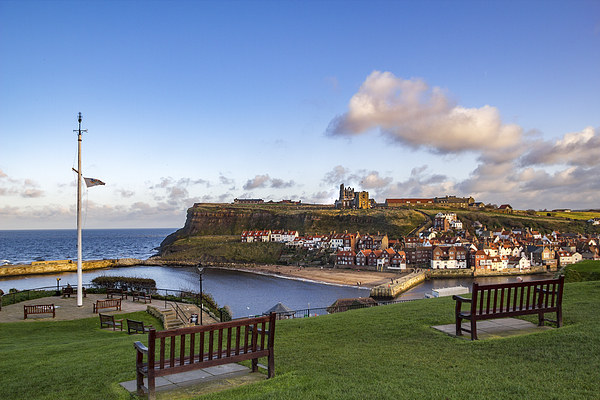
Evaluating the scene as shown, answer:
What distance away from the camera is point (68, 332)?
1692 centimetres

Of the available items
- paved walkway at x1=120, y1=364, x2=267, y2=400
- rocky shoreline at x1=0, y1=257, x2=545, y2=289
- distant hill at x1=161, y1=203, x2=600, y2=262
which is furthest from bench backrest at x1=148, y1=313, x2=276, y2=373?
distant hill at x1=161, y1=203, x2=600, y2=262

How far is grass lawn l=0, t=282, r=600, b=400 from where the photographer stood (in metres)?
5.29

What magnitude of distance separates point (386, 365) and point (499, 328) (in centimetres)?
385

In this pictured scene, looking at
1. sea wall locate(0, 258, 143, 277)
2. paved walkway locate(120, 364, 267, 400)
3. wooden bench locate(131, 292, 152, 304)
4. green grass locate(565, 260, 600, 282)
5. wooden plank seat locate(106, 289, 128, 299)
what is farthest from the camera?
sea wall locate(0, 258, 143, 277)

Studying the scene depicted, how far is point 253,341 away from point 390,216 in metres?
143

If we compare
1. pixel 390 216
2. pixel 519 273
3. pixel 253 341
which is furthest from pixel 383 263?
pixel 253 341

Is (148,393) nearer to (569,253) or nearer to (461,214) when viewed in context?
(569,253)

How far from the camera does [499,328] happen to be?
29.5ft

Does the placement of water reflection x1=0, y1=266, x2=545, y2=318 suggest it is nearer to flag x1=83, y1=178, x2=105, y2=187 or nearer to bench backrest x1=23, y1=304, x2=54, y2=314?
bench backrest x1=23, y1=304, x2=54, y2=314

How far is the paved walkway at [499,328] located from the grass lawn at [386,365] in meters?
0.38

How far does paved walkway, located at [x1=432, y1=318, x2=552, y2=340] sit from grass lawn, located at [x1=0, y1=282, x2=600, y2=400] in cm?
38

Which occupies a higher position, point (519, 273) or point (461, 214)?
point (461, 214)

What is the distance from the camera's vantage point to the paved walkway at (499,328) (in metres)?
8.46

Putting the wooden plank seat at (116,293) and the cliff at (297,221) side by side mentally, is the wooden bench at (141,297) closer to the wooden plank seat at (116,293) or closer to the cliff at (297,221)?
the wooden plank seat at (116,293)
